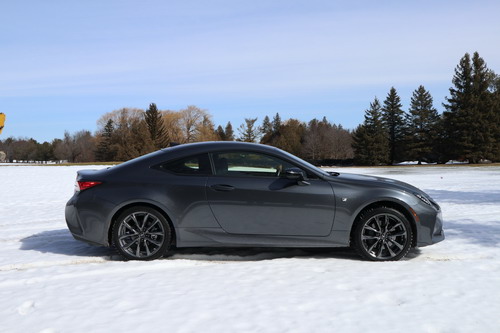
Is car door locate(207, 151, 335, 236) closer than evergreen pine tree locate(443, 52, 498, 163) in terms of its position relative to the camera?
Yes

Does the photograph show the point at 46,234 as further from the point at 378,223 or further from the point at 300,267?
the point at 378,223

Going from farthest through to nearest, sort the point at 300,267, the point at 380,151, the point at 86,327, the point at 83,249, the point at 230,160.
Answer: the point at 380,151
the point at 83,249
the point at 230,160
the point at 300,267
the point at 86,327

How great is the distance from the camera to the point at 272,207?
5336mm

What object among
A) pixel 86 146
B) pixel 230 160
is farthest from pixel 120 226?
pixel 86 146

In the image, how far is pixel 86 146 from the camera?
118375 millimetres

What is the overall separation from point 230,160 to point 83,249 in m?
2.48

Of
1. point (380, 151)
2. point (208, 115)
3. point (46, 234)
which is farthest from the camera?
point (208, 115)

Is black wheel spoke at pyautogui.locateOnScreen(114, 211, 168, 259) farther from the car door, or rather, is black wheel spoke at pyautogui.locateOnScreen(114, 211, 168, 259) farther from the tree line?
the tree line

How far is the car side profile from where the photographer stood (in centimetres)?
535

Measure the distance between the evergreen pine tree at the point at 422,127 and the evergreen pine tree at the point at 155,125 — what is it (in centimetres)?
4910

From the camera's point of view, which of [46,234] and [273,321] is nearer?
[273,321]

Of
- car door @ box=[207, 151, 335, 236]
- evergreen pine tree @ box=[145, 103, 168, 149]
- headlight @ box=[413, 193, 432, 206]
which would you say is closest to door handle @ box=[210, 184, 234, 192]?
car door @ box=[207, 151, 335, 236]

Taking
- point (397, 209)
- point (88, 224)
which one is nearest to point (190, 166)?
point (88, 224)

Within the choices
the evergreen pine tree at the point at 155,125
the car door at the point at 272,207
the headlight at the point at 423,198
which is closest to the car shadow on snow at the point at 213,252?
the car door at the point at 272,207
